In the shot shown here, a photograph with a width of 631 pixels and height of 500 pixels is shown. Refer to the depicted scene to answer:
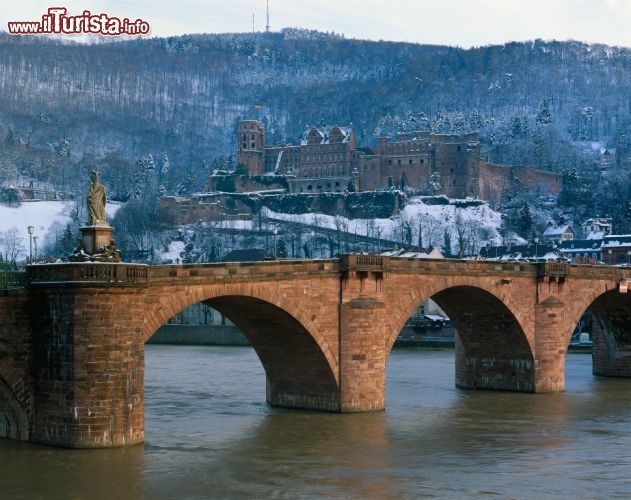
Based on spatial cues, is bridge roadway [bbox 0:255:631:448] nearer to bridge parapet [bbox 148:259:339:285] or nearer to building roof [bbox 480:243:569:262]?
bridge parapet [bbox 148:259:339:285]

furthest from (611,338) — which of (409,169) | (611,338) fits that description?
(409,169)

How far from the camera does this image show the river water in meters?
28.9

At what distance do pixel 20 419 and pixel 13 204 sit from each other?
565 ft

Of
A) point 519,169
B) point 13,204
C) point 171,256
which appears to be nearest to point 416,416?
point 171,256

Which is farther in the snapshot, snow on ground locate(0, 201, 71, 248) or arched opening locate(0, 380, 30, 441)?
snow on ground locate(0, 201, 71, 248)

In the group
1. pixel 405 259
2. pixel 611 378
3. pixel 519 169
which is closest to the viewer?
pixel 405 259

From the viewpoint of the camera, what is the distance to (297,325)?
39.0m

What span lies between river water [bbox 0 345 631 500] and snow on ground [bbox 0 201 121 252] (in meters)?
138

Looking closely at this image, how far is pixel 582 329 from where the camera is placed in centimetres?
8800

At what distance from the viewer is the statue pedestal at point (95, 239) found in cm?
3173

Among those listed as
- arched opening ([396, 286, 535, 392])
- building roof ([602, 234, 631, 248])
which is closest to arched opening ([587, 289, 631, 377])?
arched opening ([396, 286, 535, 392])

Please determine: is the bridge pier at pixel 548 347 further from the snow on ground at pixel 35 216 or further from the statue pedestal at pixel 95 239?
the snow on ground at pixel 35 216

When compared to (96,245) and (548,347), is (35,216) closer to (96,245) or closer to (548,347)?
(548,347)

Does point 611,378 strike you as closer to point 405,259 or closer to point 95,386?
point 405,259
